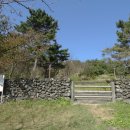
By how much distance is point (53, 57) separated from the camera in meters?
38.9

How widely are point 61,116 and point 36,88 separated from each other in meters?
4.54

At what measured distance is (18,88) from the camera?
18328 mm

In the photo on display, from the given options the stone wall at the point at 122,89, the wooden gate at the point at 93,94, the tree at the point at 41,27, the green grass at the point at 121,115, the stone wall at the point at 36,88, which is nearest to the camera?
the green grass at the point at 121,115

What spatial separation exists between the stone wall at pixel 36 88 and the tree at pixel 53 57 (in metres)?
18.6

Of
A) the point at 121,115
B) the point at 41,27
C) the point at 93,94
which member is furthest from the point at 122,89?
the point at 41,27

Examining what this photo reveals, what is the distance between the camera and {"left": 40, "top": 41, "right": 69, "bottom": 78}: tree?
37719 millimetres

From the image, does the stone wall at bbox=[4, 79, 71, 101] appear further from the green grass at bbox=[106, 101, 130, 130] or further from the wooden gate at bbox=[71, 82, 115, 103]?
the green grass at bbox=[106, 101, 130, 130]

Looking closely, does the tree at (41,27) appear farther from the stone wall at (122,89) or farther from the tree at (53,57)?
the stone wall at (122,89)

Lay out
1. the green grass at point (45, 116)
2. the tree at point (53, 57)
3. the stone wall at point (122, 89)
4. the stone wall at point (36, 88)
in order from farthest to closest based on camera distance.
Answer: the tree at point (53, 57)
the stone wall at point (36, 88)
the stone wall at point (122, 89)
the green grass at point (45, 116)

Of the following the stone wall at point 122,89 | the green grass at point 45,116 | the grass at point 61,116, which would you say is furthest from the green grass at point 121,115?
the green grass at point 45,116

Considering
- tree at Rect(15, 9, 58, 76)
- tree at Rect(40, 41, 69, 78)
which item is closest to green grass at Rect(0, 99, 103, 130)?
tree at Rect(15, 9, 58, 76)

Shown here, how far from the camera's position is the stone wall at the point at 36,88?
18095 millimetres

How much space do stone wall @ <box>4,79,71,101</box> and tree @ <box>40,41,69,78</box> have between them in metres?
18.6

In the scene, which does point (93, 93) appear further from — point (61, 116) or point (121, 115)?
point (61, 116)
